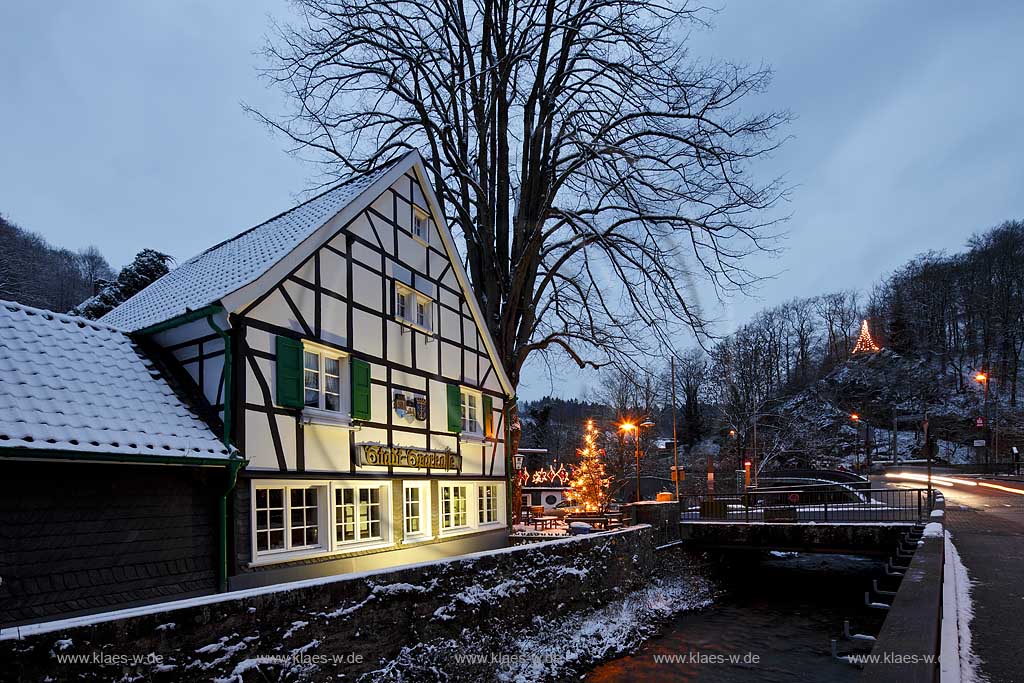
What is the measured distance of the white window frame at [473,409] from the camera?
1766 cm

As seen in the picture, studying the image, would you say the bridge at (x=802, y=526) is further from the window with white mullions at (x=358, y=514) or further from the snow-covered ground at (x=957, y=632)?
the window with white mullions at (x=358, y=514)

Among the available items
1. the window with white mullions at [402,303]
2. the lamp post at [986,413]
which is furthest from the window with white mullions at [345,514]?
the lamp post at [986,413]

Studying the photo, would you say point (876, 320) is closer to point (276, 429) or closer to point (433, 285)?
point (433, 285)

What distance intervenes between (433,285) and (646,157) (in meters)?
7.52

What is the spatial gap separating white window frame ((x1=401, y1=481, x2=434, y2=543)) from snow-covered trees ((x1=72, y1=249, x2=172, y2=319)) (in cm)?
1428

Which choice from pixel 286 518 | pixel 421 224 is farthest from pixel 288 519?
pixel 421 224

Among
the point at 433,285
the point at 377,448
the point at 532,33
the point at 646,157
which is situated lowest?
the point at 377,448

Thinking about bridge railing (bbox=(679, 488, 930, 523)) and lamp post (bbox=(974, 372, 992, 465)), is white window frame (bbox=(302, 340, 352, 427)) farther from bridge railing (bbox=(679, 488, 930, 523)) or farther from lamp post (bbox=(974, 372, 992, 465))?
lamp post (bbox=(974, 372, 992, 465))

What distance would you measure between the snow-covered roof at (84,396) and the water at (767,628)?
820 centimetres

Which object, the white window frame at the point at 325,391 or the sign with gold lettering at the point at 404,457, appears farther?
the sign with gold lettering at the point at 404,457

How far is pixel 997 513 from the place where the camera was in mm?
20328

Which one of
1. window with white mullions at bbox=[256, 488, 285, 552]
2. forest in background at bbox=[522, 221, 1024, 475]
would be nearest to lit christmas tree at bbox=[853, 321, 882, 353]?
forest in background at bbox=[522, 221, 1024, 475]

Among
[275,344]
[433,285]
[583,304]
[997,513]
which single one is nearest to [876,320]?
[997,513]

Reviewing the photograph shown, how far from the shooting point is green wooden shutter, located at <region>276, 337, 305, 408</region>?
1116 centimetres
